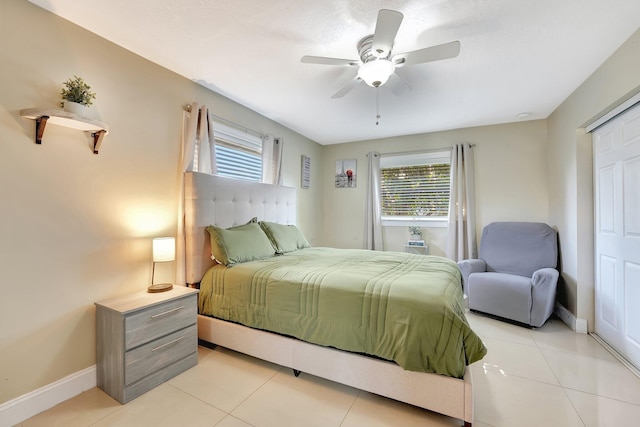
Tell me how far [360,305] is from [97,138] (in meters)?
2.24

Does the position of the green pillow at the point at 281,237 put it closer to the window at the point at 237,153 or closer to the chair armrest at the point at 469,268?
the window at the point at 237,153

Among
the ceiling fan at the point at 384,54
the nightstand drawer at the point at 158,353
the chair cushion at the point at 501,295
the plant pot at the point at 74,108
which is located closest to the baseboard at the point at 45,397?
the nightstand drawer at the point at 158,353

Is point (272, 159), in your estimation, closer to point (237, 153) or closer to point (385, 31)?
point (237, 153)

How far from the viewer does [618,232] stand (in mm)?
2363

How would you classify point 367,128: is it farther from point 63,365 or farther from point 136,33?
point 63,365

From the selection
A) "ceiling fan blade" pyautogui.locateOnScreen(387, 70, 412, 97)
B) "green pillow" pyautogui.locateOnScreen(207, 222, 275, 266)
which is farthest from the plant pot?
"ceiling fan blade" pyautogui.locateOnScreen(387, 70, 412, 97)

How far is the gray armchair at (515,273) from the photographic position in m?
2.86

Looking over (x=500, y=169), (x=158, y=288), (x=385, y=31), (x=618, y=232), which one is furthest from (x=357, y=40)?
(x=500, y=169)

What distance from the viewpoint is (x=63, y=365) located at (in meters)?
1.79

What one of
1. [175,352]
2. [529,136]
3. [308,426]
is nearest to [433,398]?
[308,426]

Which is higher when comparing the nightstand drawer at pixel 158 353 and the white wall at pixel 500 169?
the white wall at pixel 500 169

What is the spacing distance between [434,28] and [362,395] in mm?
2616

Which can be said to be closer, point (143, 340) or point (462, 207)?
point (143, 340)

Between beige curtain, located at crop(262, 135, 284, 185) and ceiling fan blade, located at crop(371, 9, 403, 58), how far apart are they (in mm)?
2128
